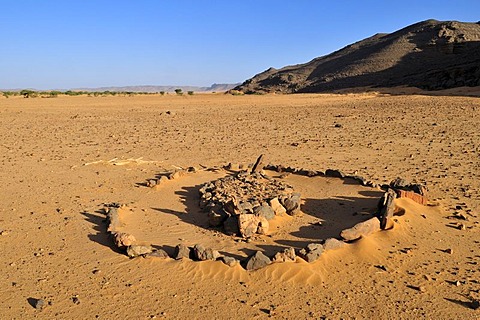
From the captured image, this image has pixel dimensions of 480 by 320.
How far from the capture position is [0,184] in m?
8.05

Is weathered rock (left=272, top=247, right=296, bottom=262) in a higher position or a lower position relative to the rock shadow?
higher

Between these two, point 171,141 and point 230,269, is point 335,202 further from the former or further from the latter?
point 171,141

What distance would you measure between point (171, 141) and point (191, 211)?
6.70 metres

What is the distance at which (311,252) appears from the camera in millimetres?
4867

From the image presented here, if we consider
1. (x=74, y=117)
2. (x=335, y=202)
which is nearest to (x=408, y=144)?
(x=335, y=202)

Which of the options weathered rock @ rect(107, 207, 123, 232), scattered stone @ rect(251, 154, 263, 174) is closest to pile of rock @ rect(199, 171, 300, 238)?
scattered stone @ rect(251, 154, 263, 174)

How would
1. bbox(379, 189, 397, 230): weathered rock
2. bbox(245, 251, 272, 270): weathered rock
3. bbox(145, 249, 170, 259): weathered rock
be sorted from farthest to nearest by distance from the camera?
bbox(379, 189, 397, 230): weathered rock, bbox(145, 249, 170, 259): weathered rock, bbox(245, 251, 272, 270): weathered rock

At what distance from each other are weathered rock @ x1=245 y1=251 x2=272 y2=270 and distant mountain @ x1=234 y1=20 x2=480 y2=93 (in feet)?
101

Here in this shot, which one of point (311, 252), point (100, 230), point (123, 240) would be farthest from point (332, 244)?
point (100, 230)

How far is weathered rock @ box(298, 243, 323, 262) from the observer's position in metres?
4.82

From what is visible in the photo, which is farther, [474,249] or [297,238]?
[297,238]

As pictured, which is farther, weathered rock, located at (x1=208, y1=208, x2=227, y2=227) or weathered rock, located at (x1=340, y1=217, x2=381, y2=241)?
weathered rock, located at (x1=208, y1=208, x2=227, y2=227)

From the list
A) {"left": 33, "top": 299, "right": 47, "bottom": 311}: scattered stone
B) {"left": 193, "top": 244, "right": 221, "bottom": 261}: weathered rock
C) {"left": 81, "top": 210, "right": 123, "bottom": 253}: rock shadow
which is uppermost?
{"left": 193, "top": 244, "right": 221, "bottom": 261}: weathered rock

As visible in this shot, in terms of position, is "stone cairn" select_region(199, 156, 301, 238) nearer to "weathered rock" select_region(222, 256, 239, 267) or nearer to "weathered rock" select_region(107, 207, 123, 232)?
"weathered rock" select_region(222, 256, 239, 267)
